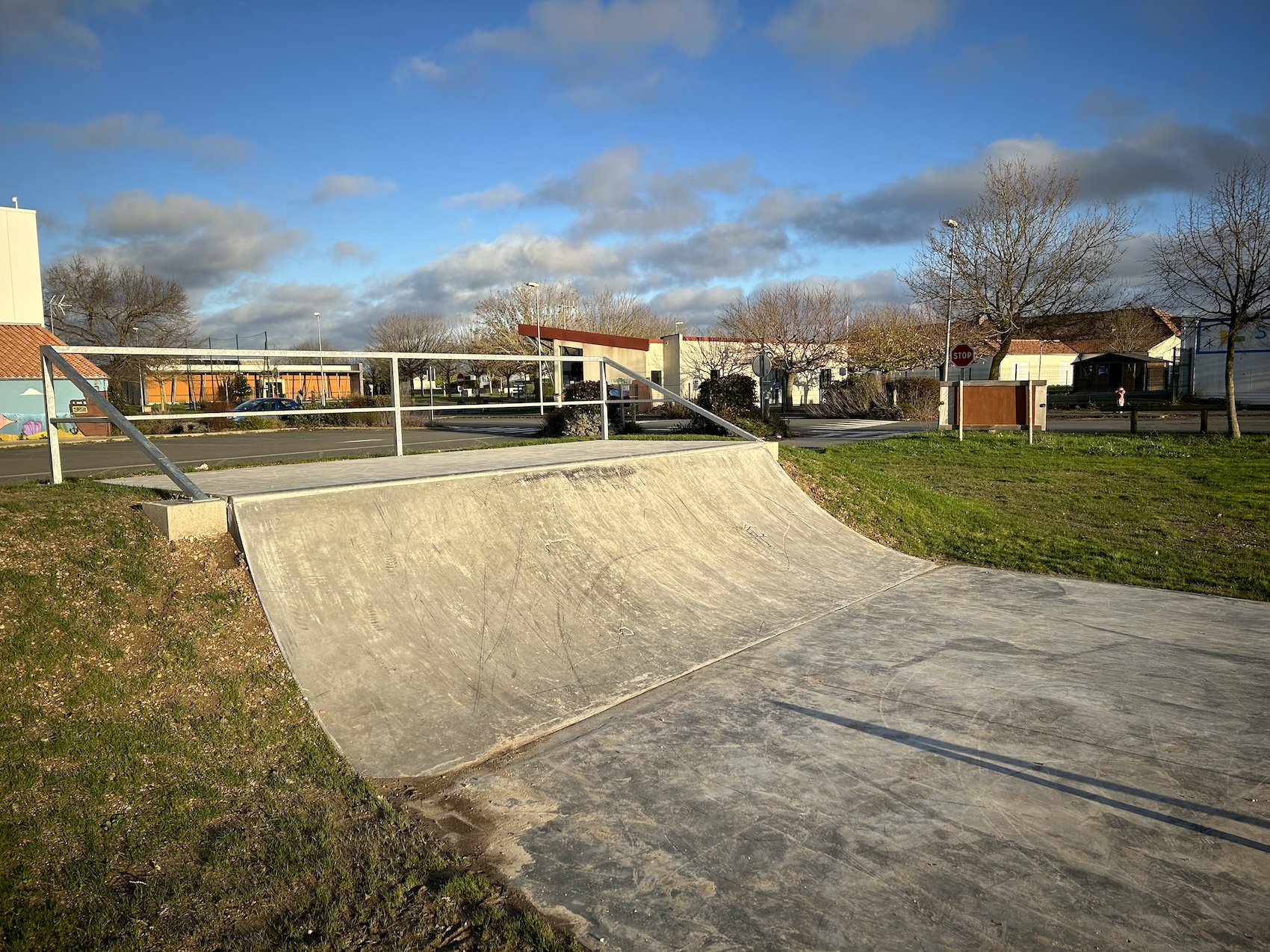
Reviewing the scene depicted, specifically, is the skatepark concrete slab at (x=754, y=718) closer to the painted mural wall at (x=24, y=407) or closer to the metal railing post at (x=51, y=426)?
the metal railing post at (x=51, y=426)

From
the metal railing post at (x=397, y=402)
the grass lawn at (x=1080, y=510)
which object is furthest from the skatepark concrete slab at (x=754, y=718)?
the grass lawn at (x=1080, y=510)

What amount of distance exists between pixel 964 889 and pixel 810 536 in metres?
5.73

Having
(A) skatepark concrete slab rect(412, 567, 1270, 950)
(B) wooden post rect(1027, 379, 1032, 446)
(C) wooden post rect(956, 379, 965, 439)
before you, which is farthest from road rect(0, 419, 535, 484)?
(B) wooden post rect(1027, 379, 1032, 446)

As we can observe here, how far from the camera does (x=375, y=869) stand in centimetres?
303

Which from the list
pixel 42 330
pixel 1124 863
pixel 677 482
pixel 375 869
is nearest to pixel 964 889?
pixel 1124 863

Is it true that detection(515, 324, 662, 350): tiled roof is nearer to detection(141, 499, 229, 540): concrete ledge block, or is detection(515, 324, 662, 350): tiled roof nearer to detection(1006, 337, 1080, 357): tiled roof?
detection(1006, 337, 1080, 357): tiled roof

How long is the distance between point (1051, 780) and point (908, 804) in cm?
73

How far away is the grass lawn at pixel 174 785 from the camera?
8.86ft

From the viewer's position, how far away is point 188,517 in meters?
4.77

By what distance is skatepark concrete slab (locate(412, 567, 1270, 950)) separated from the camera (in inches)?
109

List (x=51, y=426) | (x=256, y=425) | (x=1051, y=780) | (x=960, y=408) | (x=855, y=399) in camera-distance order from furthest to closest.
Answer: (x=855, y=399), (x=256, y=425), (x=960, y=408), (x=51, y=426), (x=1051, y=780)

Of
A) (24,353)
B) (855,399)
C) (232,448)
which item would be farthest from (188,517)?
(855,399)

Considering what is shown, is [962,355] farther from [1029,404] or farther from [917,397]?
[917,397]

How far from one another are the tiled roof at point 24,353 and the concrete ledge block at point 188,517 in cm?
2286
